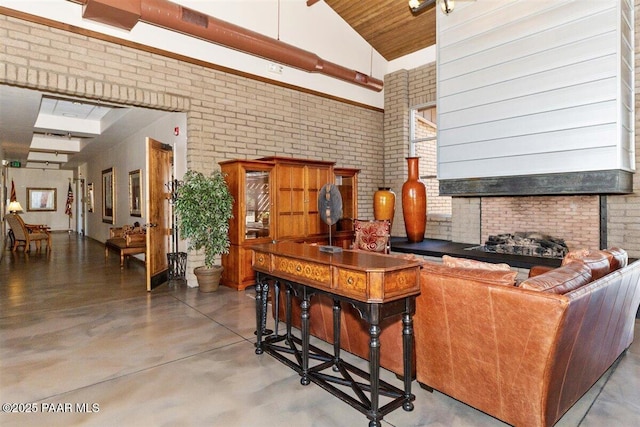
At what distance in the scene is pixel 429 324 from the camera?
7.13ft

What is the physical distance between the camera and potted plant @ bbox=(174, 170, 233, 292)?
4734mm

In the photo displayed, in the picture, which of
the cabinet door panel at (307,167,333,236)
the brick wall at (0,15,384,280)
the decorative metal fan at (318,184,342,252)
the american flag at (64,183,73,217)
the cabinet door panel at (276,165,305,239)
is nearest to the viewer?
the decorative metal fan at (318,184,342,252)

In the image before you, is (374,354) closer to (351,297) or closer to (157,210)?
(351,297)

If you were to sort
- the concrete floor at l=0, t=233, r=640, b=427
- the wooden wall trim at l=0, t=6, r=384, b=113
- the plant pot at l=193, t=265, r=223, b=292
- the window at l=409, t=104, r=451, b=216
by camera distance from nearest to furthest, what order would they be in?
the concrete floor at l=0, t=233, r=640, b=427 < the wooden wall trim at l=0, t=6, r=384, b=113 < the plant pot at l=193, t=265, r=223, b=292 < the window at l=409, t=104, r=451, b=216

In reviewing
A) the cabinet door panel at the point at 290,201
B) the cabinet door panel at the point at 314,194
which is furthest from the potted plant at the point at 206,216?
the cabinet door panel at the point at 314,194

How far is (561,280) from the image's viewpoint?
6.31 ft

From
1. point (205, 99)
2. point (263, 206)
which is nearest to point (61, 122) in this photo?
point (205, 99)

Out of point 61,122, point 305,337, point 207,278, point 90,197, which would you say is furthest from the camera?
point 90,197

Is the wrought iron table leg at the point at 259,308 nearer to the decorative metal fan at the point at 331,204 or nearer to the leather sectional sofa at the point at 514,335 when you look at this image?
the decorative metal fan at the point at 331,204

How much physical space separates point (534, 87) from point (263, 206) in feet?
12.4

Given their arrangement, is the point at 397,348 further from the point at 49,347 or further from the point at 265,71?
the point at 265,71

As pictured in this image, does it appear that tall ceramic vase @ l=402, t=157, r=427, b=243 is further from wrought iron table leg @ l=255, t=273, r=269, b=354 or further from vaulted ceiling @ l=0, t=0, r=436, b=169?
wrought iron table leg @ l=255, t=273, r=269, b=354

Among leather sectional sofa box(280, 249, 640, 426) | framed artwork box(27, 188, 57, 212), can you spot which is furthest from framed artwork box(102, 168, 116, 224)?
leather sectional sofa box(280, 249, 640, 426)

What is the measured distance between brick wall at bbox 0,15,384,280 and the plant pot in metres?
0.35
